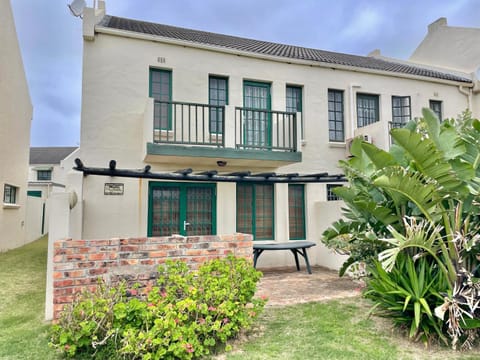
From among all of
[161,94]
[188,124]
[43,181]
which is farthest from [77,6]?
[43,181]

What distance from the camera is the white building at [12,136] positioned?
40.2ft

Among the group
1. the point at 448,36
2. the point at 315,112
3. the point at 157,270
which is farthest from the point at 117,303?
the point at 448,36

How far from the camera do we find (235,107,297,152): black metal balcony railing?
9.44 meters

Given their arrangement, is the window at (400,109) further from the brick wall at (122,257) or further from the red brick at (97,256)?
the red brick at (97,256)

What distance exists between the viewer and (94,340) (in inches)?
141

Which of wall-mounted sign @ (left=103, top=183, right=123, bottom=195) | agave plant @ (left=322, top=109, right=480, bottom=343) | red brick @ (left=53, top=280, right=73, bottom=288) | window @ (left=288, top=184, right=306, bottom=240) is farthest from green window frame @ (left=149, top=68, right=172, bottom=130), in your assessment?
agave plant @ (left=322, top=109, right=480, bottom=343)

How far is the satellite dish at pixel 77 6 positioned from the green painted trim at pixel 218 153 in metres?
4.61

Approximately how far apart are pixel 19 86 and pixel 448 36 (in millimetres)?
19868

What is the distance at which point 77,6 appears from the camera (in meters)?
9.16

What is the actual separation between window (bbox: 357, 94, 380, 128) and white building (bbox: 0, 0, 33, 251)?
1344 centimetres

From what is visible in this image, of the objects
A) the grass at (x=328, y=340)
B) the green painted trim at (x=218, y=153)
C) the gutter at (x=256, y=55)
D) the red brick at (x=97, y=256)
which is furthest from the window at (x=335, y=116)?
the red brick at (x=97, y=256)

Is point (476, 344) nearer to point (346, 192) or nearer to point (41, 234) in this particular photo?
point (346, 192)

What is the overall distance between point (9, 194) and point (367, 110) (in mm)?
15129

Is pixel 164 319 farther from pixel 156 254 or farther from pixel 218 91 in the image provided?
pixel 218 91
